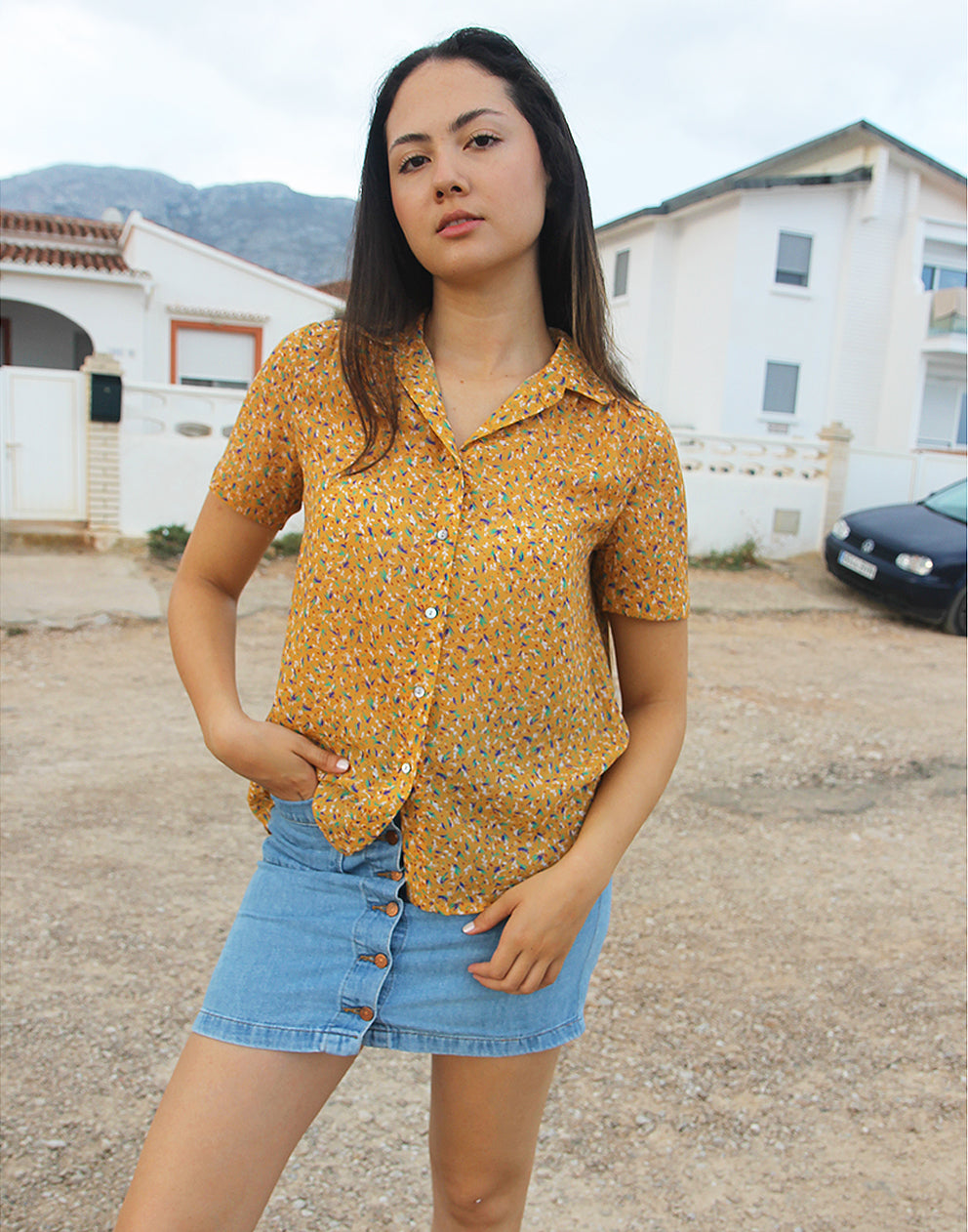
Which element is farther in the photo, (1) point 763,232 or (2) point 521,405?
(1) point 763,232

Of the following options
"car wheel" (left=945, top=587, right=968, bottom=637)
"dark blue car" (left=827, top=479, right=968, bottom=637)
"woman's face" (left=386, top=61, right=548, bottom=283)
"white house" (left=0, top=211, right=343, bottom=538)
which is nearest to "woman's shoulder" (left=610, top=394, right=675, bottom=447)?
"woman's face" (left=386, top=61, right=548, bottom=283)

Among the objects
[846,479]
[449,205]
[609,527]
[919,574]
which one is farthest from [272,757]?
[846,479]

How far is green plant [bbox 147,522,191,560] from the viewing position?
10078mm

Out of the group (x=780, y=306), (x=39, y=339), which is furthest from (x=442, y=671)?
(x=780, y=306)

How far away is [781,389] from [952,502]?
10605 millimetres

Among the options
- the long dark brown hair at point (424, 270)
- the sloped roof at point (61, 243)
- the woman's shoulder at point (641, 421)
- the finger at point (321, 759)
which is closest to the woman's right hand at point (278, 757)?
the finger at point (321, 759)

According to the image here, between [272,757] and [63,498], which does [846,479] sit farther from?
[272,757]

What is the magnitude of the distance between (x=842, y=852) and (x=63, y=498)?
28.5 feet

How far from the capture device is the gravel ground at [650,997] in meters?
2.40

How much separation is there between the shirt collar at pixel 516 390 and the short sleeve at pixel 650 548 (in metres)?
0.11

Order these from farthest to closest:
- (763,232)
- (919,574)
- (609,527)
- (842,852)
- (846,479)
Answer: (763,232), (846,479), (919,574), (842,852), (609,527)

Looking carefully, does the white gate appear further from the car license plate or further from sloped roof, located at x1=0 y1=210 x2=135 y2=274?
the car license plate

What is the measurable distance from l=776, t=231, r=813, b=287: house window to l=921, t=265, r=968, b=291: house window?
9.64 feet

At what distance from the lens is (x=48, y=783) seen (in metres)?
4.65
